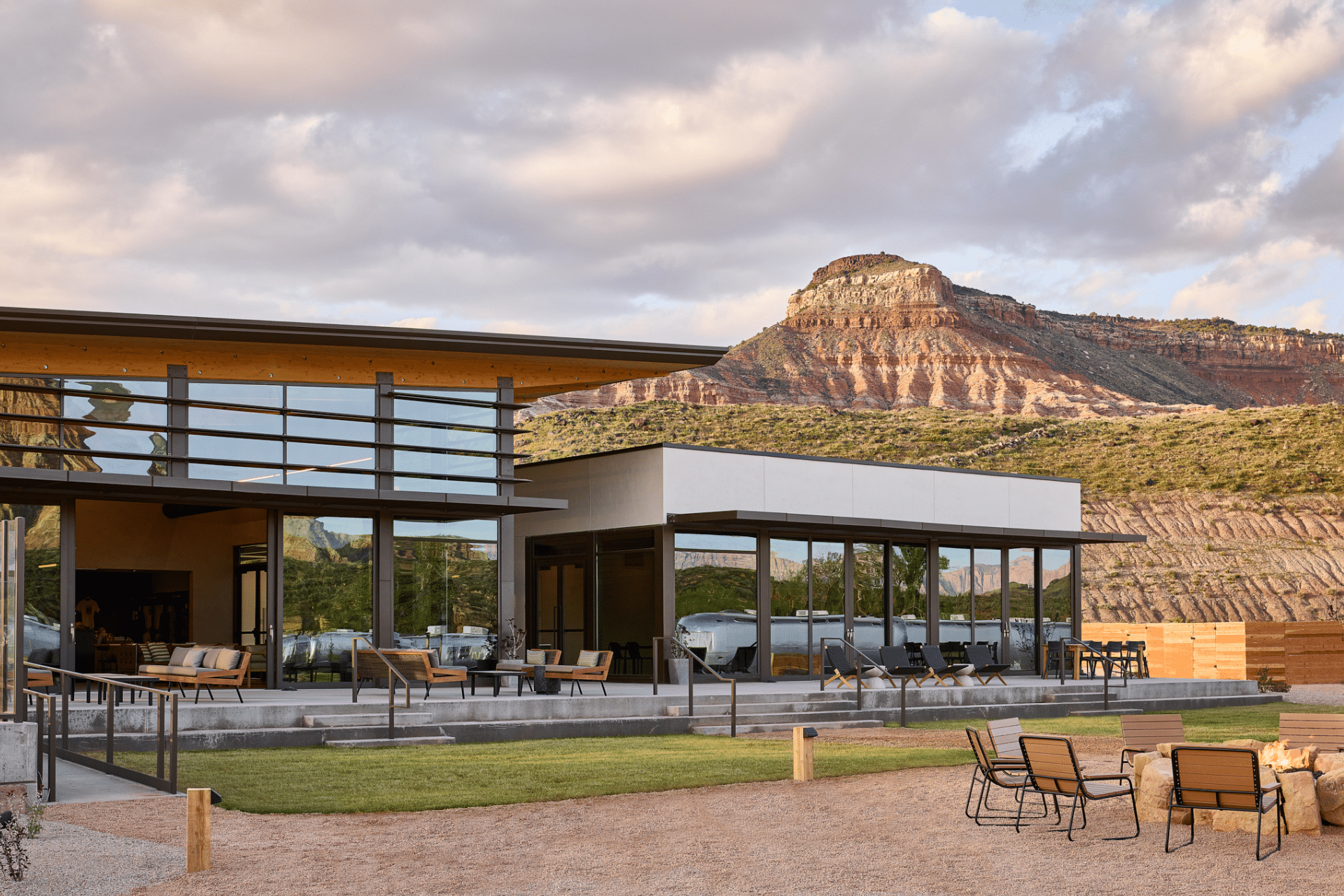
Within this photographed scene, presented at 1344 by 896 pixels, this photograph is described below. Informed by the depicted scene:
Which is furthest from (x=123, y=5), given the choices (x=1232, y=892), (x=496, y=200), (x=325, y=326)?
(x=496, y=200)

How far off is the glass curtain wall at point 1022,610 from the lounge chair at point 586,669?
9378mm

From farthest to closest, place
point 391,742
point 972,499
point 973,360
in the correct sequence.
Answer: point 973,360
point 972,499
point 391,742

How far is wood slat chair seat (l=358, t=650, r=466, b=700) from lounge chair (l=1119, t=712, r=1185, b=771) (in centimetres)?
751

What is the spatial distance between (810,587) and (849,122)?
29.2 m

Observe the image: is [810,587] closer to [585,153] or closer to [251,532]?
[251,532]

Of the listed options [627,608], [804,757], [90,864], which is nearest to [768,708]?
[627,608]

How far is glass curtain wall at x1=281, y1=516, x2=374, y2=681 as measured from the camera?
→ 1652 cm

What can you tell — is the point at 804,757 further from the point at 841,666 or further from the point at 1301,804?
the point at 841,666

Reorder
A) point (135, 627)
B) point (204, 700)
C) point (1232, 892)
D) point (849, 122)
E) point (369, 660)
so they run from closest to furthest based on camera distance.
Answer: point (1232, 892), point (204, 700), point (369, 660), point (135, 627), point (849, 122)

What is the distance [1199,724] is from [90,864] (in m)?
14.2

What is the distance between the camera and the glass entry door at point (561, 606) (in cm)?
2022

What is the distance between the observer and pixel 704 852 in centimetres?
744

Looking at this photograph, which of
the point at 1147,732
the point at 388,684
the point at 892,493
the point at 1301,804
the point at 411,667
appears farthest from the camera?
the point at 892,493

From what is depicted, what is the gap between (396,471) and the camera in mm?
17109
